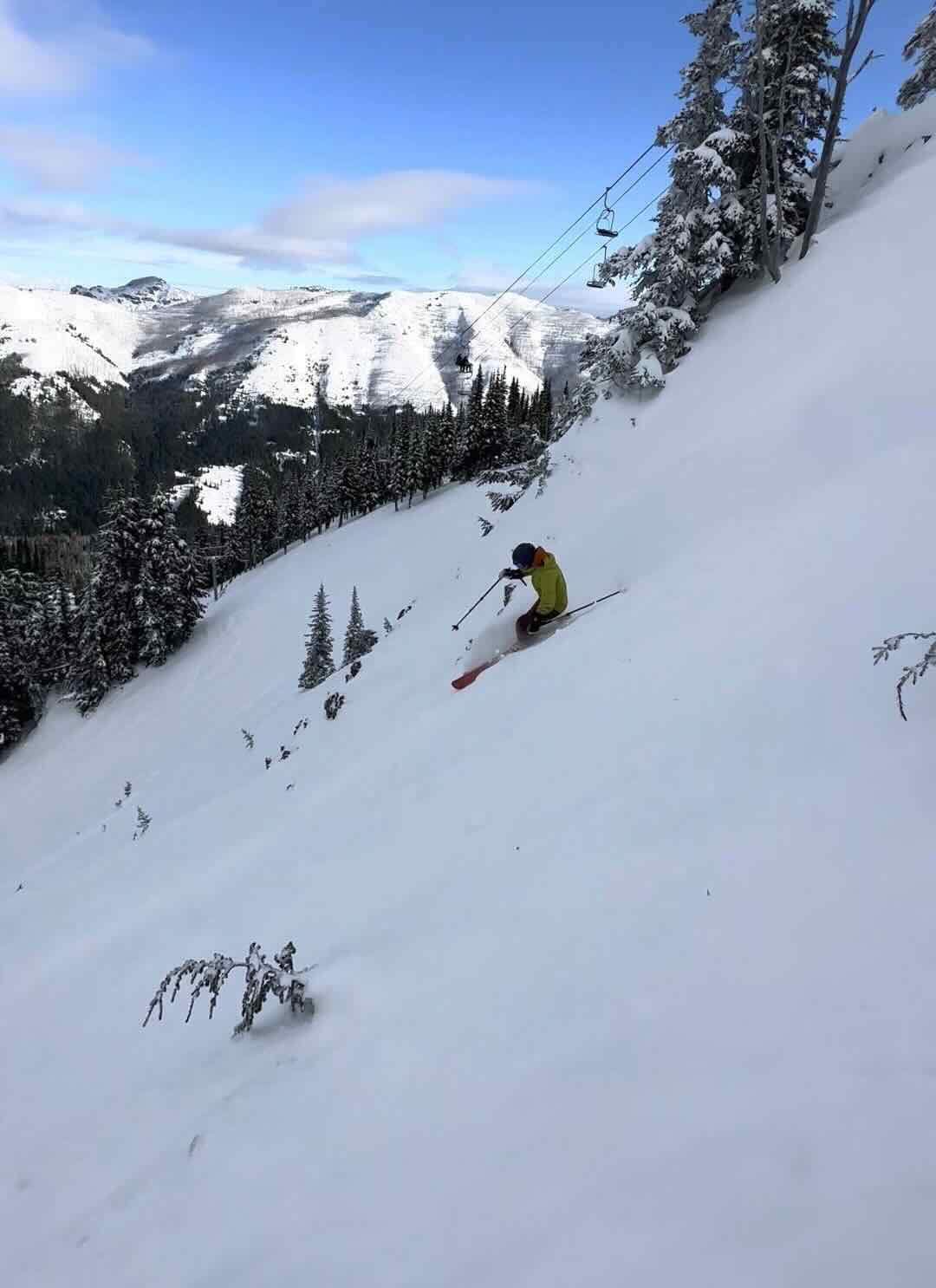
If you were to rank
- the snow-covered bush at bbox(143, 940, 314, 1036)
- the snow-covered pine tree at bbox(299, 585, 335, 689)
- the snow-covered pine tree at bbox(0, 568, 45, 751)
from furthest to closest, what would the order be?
the snow-covered pine tree at bbox(0, 568, 45, 751)
the snow-covered pine tree at bbox(299, 585, 335, 689)
the snow-covered bush at bbox(143, 940, 314, 1036)

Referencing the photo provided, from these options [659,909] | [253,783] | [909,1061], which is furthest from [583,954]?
[253,783]

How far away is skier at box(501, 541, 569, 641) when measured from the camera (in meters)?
10.6

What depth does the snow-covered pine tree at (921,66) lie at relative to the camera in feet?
68.2

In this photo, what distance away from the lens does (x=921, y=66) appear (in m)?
22.7

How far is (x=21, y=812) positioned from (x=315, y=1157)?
36786mm

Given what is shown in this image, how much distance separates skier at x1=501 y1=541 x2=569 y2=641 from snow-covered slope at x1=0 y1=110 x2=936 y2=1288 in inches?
46.9

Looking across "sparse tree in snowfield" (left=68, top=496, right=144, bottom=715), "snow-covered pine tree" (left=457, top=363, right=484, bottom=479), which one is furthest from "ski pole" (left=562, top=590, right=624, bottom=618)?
"snow-covered pine tree" (left=457, top=363, right=484, bottom=479)

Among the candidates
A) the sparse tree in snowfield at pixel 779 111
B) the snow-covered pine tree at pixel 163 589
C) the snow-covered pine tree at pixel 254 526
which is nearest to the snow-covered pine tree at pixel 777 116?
the sparse tree in snowfield at pixel 779 111

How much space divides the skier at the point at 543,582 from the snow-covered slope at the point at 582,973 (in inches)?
46.9

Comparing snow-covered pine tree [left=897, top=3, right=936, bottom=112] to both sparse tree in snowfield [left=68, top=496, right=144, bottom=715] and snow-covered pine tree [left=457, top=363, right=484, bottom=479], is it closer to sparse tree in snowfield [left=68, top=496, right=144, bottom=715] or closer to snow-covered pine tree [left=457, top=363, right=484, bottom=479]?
snow-covered pine tree [left=457, top=363, right=484, bottom=479]

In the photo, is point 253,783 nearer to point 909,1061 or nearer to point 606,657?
point 606,657

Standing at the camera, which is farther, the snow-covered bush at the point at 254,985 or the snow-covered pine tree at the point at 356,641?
→ the snow-covered pine tree at the point at 356,641

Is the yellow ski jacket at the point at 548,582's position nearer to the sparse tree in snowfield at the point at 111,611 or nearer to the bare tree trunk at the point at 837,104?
the bare tree trunk at the point at 837,104

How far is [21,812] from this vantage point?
106 feet
